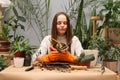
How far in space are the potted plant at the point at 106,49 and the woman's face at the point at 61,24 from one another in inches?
21.7

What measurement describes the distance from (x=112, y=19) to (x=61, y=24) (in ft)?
2.20

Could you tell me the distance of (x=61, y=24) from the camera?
2170 millimetres

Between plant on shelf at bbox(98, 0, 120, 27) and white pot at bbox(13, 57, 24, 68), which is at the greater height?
plant on shelf at bbox(98, 0, 120, 27)

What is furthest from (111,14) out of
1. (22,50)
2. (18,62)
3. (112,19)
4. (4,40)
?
(4,40)

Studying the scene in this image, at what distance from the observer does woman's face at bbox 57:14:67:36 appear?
215 centimetres

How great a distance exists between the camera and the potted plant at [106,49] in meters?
2.61

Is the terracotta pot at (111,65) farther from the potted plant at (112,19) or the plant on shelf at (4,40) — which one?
the plant on shelf at (4,40)

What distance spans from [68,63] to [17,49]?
1.61 feet

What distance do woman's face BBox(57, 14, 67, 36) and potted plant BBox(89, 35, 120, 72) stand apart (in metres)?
0.55

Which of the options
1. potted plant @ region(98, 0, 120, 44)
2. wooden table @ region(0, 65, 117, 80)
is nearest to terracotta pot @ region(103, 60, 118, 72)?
potted plant @ region(98, 0, 120, 44)

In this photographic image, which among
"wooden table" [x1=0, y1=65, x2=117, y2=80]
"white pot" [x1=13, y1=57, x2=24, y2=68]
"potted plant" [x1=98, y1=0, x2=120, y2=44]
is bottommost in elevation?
"wooden table" [x1=0, y1=65, x2=117, y2=80]

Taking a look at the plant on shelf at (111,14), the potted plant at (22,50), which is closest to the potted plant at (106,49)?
the plant on shelf at (111,14)

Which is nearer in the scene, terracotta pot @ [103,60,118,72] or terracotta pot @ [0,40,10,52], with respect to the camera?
terracotta pot @ [103,60,118,72]

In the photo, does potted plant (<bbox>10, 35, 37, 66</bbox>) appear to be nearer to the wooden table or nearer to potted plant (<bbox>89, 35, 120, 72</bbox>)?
the wooden table
